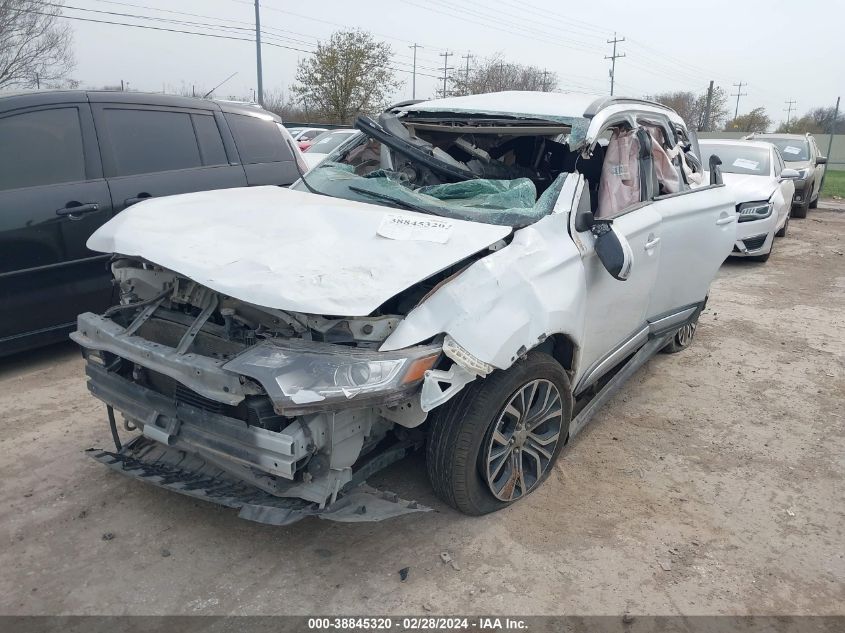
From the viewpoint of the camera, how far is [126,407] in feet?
9.43

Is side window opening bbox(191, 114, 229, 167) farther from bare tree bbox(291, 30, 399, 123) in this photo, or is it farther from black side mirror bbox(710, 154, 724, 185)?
bare tree bbox(291, 30, 399, 123)

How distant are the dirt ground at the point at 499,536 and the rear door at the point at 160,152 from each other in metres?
1.60

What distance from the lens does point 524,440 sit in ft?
10.2

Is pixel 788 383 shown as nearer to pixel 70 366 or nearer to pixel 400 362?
pixel 400 362

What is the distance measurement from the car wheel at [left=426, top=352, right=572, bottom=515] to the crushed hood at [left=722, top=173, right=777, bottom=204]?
6696 millimetres

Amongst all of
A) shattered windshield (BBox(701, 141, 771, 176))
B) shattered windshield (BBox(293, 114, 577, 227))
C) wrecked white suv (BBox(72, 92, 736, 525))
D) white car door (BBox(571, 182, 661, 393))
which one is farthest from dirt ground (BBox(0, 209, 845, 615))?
shattered windshield (BBox(701, 141, 771, 176))

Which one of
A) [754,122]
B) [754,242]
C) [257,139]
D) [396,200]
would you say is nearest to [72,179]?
[257,139]

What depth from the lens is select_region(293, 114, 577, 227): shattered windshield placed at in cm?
330

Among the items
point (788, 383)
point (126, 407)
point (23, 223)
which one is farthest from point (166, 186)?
point (788, 383)

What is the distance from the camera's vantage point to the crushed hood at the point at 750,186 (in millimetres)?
8789

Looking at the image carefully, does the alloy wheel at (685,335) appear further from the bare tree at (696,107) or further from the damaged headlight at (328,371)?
the bare tree at (696,107)

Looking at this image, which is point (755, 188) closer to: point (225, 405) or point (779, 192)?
point (779, 192)

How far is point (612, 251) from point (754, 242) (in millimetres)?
6822

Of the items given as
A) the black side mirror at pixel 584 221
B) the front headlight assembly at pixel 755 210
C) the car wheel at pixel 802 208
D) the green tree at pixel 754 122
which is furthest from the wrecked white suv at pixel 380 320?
the green tree at pixel 754 122
